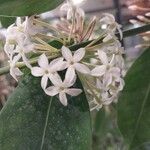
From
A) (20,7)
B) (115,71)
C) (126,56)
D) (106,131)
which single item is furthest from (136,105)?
(106,131)

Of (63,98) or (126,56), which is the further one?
(126,56)

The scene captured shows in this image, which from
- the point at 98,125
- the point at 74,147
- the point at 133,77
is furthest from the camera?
the point at 98,125

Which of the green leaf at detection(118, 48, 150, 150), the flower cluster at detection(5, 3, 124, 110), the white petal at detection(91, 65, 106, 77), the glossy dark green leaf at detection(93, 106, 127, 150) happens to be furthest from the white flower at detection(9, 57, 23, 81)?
Answer: the glossy dark green leaf at detection(93, 106, 127, 150)

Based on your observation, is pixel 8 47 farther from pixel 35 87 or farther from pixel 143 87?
pixel 143 87

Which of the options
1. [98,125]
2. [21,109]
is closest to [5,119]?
[21,109]

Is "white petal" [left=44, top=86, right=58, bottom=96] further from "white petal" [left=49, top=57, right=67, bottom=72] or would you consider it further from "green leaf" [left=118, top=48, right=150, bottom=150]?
"green leaf" [left=118, top=48, right=150, bottom=150]

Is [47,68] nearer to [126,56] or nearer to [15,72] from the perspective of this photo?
[15,72]
